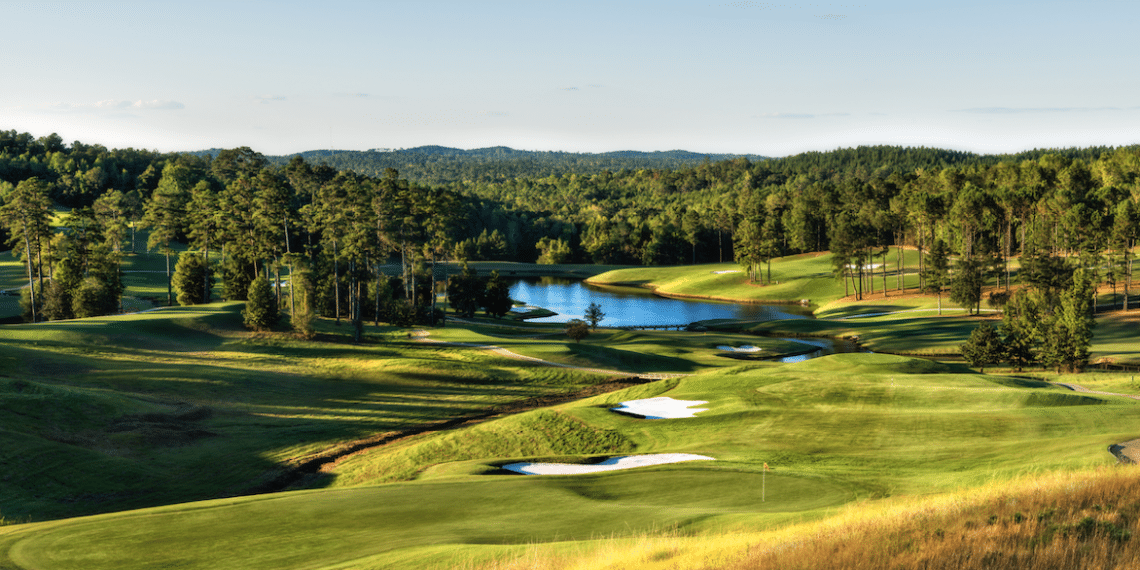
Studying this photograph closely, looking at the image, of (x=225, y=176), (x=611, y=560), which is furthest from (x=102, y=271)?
(x=225, y=176)

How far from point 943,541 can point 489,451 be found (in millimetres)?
20785

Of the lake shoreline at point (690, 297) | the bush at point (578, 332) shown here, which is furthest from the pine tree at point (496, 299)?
the lake shoreline at point (690, 297)

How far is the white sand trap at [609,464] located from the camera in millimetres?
23633

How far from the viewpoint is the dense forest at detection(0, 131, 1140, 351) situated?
211 ft

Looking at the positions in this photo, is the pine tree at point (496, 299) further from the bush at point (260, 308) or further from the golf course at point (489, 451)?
the bush at point (260, 308)

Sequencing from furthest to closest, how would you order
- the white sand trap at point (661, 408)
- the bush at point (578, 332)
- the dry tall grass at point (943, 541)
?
the bush at point (578, 332), the white sand trap at point (661, 408), the dry tall grass at point (943, 541)

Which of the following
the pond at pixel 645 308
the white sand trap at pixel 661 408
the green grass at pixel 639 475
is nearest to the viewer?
the green grass at pixel 639 475

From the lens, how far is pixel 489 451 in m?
28.8

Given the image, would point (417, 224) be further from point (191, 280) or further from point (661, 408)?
point (661, 408)

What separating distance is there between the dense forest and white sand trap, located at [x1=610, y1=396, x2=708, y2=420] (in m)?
23.7

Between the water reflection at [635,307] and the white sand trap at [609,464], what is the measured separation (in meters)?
63.7

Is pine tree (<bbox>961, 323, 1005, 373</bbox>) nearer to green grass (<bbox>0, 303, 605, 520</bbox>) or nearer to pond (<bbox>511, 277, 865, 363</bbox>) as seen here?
pond (<bbox>511, 277, 865, 363</bbox>)

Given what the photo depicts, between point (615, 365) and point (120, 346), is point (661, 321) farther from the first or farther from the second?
point (120, 346)

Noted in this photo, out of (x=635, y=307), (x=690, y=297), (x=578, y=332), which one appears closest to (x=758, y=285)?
(x=690, y=297)
